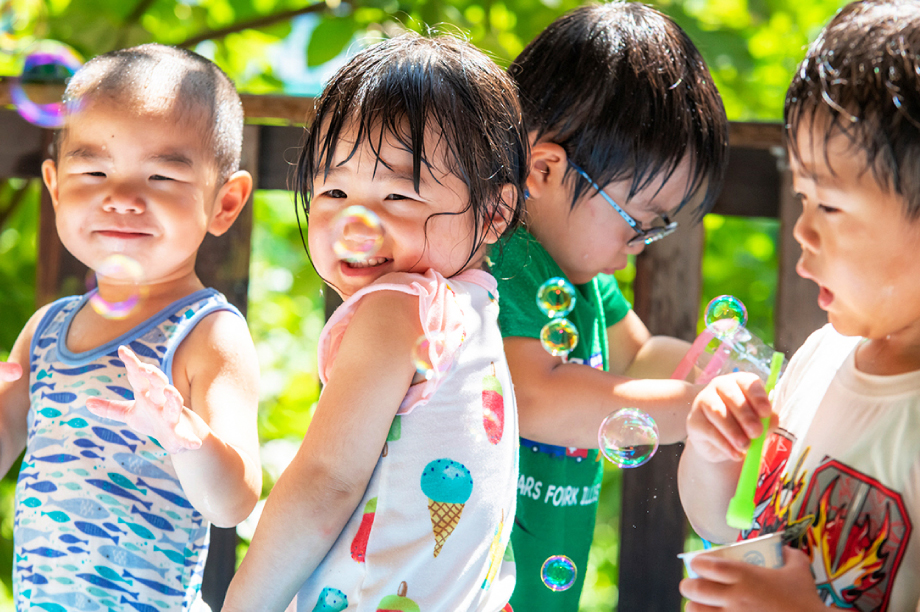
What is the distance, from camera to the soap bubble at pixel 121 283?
151cm

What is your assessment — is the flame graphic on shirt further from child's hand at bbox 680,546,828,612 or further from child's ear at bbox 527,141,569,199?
child's ear at bbox 527,141,569,199

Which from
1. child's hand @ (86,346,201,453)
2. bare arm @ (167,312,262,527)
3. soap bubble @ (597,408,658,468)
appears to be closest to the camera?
child's hand @ (86,346,201,453)

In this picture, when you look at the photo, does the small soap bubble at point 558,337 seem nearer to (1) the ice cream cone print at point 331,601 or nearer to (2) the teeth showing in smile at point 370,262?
(2) the teeth showing in smile at point 370,262

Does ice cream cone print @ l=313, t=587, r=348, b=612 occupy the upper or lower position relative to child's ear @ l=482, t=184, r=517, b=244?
lower

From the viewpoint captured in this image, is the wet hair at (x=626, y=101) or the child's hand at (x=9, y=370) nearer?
the child's hand at (x=9, y=370)

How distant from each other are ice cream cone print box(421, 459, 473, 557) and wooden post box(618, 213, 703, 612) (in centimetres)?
99

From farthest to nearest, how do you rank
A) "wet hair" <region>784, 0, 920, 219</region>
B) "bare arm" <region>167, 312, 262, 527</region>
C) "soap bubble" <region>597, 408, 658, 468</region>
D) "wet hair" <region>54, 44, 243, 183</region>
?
"wet hair" <region>54, 44, 243, 183</region>, "soap bubble" <region>597, 408, 658, 468</region>, "bare arm" <region>167, 312, 262, 527</region>, "wet hair" <region>784, 0, 920, 219</region>

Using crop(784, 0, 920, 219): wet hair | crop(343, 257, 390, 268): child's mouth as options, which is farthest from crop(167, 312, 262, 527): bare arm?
crop(784, 0, 920, 219): wet hair

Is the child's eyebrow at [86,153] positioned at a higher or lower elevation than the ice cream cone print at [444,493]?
higher

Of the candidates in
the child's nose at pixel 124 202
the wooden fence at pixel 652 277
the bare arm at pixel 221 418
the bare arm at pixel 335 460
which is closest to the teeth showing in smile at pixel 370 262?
the bare arm at pixel 335 460

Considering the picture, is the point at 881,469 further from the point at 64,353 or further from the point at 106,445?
the point at 64,353

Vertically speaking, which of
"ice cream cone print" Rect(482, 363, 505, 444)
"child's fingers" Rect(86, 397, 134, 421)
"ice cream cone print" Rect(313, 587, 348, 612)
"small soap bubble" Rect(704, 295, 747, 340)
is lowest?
"ice cream cone print" Rect(313, 587, 348, 612)

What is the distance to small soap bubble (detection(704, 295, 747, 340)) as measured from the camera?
1378 mm

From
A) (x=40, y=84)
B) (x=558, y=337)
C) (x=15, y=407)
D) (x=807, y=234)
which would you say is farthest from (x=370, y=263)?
(x=40, y=84)
